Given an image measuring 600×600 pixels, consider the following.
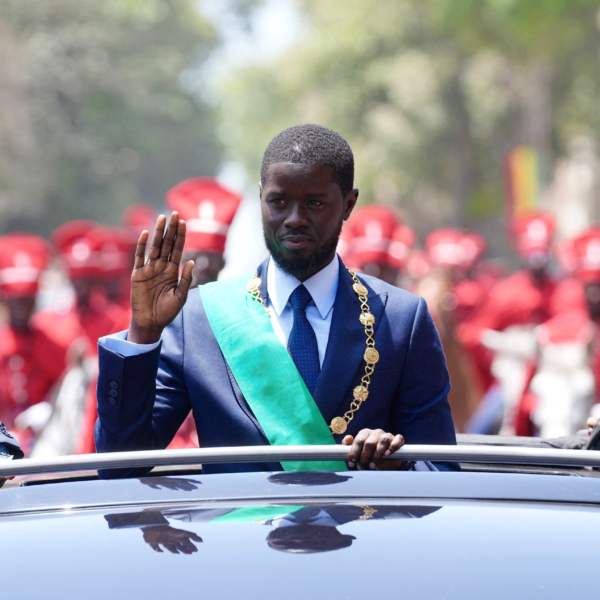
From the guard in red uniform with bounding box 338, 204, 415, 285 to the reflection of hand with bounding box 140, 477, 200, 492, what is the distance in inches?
187

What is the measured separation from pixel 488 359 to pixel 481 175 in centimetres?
2173

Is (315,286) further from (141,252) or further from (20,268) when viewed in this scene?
(20,268)

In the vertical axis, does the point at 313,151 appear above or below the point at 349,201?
above

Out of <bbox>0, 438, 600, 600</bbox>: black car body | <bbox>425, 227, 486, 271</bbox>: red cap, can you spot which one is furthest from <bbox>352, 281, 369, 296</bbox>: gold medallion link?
<bbox>425, 227, 486, 271</bbox>: red cap

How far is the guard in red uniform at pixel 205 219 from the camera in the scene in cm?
498

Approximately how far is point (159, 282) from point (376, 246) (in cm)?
464

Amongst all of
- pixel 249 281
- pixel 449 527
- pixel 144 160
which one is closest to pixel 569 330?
pixel 249 281

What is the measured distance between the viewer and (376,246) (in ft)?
22.4

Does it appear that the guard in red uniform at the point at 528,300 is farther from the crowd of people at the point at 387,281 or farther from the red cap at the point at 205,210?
the red cap at the point at 205,210

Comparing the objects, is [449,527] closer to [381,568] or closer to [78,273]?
[381,568]

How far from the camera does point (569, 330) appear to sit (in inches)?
311

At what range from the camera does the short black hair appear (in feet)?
7.90

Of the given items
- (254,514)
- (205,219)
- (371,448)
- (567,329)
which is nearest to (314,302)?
(371,448)

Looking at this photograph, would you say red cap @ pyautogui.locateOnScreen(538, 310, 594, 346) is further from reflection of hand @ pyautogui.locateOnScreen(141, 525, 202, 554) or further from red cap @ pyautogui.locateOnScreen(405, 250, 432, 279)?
reflection of hand @ pyautogui.locateOnScreen(141, 525, 202, 554)
